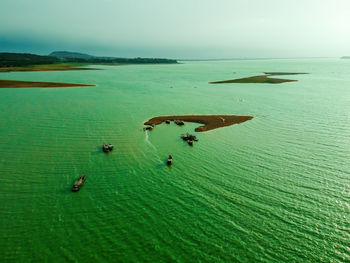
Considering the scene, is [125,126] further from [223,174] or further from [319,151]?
[319,151]

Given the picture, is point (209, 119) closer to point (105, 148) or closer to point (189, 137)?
point (189, 137)

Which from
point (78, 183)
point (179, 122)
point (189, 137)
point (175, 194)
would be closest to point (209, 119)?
point (179, 122)

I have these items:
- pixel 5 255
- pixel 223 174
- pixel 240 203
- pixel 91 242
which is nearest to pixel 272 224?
pixel 240 203

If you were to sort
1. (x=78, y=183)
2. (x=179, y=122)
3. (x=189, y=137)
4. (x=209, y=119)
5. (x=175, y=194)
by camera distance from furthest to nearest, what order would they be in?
(x=209, y=119), (x=179, y=122), (x=189, y=137), (x=78, y=183), (x=175, y=194)

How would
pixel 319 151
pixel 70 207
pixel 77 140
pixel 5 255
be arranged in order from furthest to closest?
pixel 77 140, pixel 319 151, pixel 70 207, pixel 5 255

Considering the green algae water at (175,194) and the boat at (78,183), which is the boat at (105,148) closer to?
the green algae water at (175,194)

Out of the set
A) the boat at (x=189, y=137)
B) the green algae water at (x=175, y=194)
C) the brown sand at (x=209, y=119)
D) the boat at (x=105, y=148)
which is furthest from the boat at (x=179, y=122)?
the boat at (x=105, y=148)
